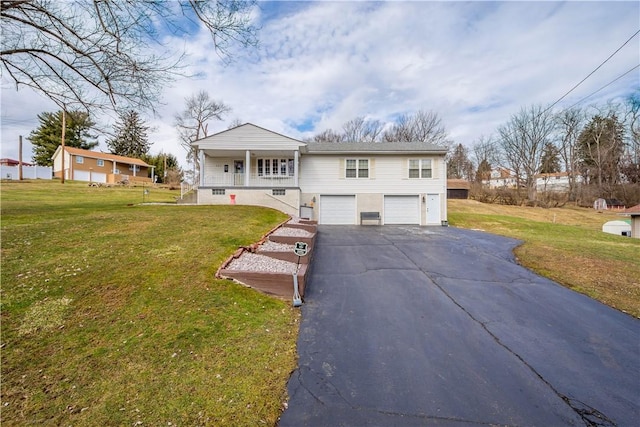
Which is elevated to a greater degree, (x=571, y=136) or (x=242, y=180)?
(x=571, y=136)

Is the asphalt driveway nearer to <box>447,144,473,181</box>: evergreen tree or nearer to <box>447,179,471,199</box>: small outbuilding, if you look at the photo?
<box>447,179,471,199</box>: small outbuilding

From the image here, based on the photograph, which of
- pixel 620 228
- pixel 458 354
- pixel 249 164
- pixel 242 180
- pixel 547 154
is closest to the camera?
pixel 458 354

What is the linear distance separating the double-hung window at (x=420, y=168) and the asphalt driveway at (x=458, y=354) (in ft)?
34.9

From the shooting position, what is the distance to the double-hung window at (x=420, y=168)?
16.2 metres

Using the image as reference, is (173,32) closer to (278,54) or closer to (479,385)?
(278,54)

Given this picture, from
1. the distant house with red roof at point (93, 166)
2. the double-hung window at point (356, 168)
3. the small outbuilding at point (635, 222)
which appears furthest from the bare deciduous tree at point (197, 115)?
the small outbuilding at point (635, 222)

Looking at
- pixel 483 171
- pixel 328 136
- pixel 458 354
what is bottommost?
pixel 458 354

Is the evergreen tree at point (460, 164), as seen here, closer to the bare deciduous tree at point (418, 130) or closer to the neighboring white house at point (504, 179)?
the neighboring white house at point (504, 179)

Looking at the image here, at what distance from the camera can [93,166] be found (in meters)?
32.5

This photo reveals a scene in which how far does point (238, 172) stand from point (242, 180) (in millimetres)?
676

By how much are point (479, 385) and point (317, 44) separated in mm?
11552

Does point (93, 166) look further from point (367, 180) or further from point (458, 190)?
point (458, 190)

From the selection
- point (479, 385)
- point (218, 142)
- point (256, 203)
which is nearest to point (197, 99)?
point (218, 142)

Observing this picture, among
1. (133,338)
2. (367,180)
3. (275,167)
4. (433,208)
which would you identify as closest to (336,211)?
(367,180)
